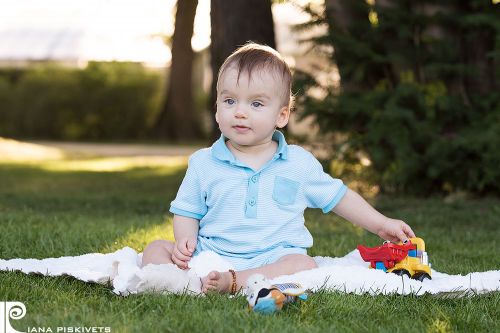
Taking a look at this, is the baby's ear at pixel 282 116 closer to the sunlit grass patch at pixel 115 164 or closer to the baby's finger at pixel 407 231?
the baby's finger at pixel 407 231

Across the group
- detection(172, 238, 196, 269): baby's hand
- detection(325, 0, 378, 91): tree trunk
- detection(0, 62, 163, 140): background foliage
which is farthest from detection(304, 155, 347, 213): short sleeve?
detection(0, 62, 163, 140): background foliage

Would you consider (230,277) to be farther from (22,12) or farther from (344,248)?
(22,12)

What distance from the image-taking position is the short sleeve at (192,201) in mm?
3564

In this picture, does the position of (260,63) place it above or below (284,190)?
above

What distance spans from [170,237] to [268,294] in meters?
1.89

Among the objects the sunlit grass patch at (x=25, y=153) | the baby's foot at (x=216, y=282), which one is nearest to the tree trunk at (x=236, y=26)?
the baby's foot at (x=216, y=282)

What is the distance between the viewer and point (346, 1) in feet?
24.0

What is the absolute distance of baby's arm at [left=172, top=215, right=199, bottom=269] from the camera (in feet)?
11.0

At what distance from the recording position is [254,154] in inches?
141

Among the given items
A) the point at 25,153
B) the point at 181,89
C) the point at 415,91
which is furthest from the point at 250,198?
the point at 181,89

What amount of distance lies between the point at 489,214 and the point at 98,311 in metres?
4.12

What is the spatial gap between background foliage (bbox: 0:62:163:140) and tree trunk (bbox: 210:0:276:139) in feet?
42.6

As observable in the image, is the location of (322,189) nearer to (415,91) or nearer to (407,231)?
(407,231)

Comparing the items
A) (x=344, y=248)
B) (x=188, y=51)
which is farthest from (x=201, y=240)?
(x=188, y=51)
